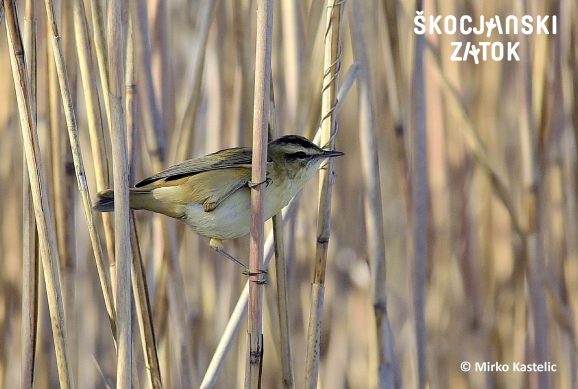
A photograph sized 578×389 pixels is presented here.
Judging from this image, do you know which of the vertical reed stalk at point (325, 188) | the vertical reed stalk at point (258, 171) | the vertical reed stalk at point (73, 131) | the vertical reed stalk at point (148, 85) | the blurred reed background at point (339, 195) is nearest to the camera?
the vertical reed stalk at point (258, 171)

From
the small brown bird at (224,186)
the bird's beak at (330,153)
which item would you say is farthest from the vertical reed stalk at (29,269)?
the bird's beak at (330,153)

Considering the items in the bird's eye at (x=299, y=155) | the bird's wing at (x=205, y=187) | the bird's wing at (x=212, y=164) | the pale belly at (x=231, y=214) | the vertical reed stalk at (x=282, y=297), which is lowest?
the vertical reed stalk at (x=282, y=297)

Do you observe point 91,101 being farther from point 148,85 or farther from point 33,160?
point 148,85

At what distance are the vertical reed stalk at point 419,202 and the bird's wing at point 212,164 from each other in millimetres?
429

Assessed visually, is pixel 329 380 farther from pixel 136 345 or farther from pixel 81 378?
pixel 81 378

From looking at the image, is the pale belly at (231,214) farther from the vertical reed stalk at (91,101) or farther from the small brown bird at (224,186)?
the vertical reed stalk at (91,101)

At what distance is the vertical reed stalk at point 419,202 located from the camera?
1808 millimetres

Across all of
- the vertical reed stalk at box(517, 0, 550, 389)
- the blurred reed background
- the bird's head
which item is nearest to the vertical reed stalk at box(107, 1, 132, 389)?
the blurred reed background

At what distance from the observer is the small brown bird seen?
159 centimetres

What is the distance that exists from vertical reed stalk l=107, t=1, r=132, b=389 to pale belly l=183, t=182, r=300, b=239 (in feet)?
1.27

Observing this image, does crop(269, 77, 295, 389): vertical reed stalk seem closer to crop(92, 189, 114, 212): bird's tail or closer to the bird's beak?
the bird's beak

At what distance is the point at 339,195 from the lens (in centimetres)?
253

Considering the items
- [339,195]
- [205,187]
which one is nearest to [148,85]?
[205,187]

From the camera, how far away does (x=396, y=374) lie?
1744 mm
